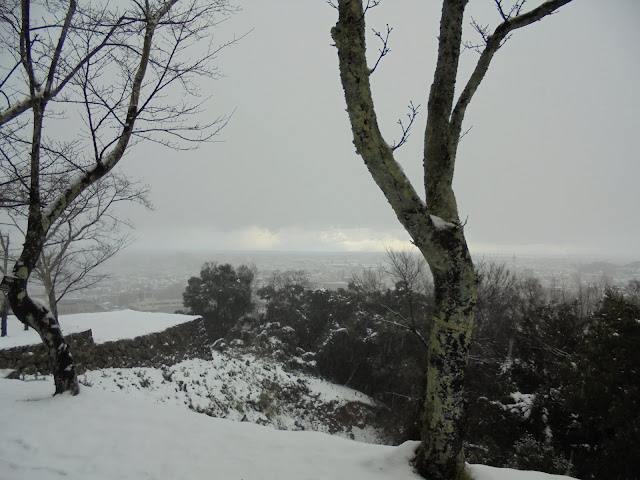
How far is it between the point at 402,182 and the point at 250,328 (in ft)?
62.6

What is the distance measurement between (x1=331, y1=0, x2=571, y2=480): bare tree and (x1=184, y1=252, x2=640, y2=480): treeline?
0.32 meters

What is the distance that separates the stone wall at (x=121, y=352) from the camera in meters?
7.88

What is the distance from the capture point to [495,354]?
12211mm

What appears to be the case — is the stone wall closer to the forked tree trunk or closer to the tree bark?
the forked tree trunk

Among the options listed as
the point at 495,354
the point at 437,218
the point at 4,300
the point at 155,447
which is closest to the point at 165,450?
the point at 155,447

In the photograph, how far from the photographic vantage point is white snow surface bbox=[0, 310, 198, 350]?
882cm

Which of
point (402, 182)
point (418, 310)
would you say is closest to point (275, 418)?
point (418, 310)

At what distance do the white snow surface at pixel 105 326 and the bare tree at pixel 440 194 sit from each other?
9.93m

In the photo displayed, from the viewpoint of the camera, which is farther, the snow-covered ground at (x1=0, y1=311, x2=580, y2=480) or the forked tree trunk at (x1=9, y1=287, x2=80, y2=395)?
the forked tree trunk at (x1=9, y1=287, x2=80, y2=395)

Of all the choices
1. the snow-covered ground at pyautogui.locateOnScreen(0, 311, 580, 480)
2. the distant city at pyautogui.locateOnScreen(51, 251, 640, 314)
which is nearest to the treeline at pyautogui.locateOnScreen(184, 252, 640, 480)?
the snow-covered ground at pyautogui.locateOnScreen(0, 311, 580, 480)

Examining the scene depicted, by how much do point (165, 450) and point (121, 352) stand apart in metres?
8.71

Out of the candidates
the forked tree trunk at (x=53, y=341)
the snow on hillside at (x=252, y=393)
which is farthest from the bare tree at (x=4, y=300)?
the forked tree trunk at (x=53, y=341)

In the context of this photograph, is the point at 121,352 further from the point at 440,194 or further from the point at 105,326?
the point at 440,194

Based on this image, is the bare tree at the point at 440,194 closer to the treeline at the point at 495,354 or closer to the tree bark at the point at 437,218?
the tree bark at the point at 437,218
